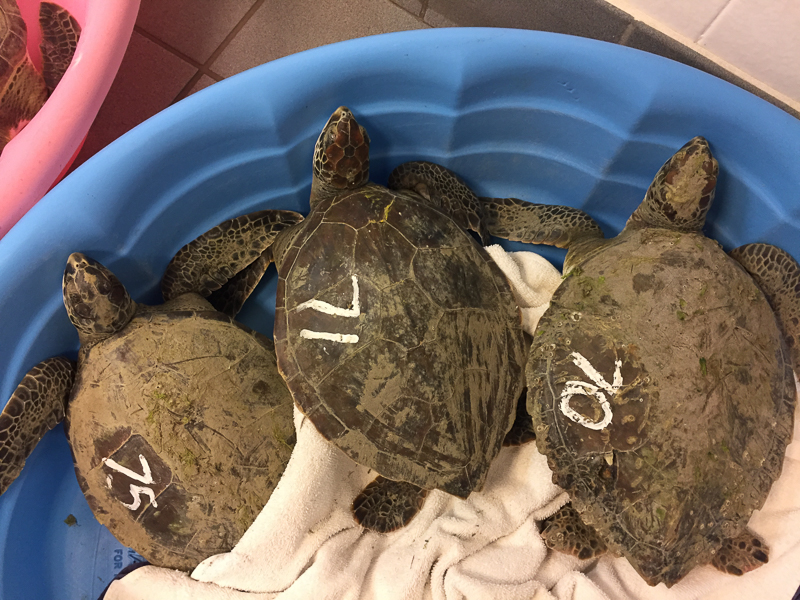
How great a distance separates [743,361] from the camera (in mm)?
1098

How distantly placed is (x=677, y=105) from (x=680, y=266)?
0.40 m

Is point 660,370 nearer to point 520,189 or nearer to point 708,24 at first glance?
point 520,189

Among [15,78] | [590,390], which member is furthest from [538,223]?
[15,78]

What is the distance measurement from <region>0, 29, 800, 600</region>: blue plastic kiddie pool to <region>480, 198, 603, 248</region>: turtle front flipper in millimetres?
107

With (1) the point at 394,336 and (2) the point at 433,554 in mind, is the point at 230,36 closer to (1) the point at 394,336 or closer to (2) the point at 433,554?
(1) the point at 394,336

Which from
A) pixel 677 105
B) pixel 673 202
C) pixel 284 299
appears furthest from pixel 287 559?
pixel 677 105

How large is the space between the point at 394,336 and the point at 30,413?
0.87m

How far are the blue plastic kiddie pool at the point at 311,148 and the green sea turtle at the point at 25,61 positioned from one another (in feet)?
1.76

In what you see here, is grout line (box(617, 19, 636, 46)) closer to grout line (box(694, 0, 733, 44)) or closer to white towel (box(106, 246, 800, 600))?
grout line (box(694, 0, 733, 44))

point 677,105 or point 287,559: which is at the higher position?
point 677,105

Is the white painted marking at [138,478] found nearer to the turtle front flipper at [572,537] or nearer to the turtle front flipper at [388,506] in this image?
the turtle front flipper at [388,506]

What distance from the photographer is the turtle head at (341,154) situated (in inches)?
46.8

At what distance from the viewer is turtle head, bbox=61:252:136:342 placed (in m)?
1.16

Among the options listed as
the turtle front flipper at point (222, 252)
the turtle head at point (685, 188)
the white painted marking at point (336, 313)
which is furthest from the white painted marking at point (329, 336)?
the turtle head at point (685, 188)
